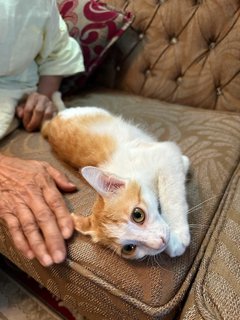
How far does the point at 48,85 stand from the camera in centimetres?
117

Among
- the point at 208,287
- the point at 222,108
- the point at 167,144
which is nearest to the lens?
the point at 208,287

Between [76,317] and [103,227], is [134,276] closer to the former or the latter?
[103,227]

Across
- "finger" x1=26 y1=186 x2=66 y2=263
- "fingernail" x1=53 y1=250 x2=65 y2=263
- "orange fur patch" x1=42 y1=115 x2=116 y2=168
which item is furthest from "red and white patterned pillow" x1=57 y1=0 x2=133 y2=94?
"fingernail" x1=53 y1=250 x2=65 y2=263

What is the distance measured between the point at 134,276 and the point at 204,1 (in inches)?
34.0

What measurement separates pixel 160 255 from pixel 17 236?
0.88 ft

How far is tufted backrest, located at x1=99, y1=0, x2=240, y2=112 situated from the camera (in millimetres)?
1105

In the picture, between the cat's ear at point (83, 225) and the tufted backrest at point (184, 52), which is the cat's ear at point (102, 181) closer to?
the cat's ear at point (83, 225)

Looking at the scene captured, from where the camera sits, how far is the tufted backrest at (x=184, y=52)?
3.63 feet

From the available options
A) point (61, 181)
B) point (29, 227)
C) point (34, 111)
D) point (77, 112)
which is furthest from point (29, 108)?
point (29, 227)

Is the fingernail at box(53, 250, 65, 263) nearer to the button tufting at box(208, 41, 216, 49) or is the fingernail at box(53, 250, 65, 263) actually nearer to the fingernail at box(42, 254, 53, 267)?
the fingernail at box(42, 254, 53, 267)

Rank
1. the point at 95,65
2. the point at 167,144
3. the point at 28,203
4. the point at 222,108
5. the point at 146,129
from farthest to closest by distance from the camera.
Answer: the point at 95,65 < the point at 222,108 < the point at 146,129 < the point at 167,144 < the point at 28,203

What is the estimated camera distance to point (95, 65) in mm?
1265

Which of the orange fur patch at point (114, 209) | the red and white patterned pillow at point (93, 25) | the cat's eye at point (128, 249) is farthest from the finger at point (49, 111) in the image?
the cat's eye at point (128, 249)

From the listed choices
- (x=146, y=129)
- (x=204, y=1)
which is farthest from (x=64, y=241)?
(x=204, y=1)
